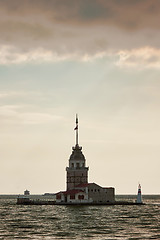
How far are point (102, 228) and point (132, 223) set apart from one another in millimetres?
11242

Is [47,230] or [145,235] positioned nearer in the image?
[145,235]

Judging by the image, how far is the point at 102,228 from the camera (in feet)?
260

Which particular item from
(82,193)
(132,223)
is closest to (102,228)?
(132,223)

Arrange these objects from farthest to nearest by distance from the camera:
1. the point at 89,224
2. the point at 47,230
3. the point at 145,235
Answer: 1. the point at 89,224
2. the point at 47,230
3. the point at 145,235

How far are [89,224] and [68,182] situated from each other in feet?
216

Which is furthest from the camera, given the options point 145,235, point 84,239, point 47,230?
point 47,230

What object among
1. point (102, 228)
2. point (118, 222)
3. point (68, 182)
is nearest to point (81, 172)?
point (68, 182)

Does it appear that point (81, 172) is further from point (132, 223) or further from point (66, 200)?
point (132, 223)

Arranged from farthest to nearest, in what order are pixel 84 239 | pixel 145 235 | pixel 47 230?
1. pixel 47 230
2. pixel 145 235
3. pixel 84 239

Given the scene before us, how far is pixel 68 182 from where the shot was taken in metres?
153

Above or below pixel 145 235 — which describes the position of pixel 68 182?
above

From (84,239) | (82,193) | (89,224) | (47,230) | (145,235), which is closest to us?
(84,239)

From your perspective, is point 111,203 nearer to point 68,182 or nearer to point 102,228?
point 68,182

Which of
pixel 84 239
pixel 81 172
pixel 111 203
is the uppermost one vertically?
pixel 81 172
